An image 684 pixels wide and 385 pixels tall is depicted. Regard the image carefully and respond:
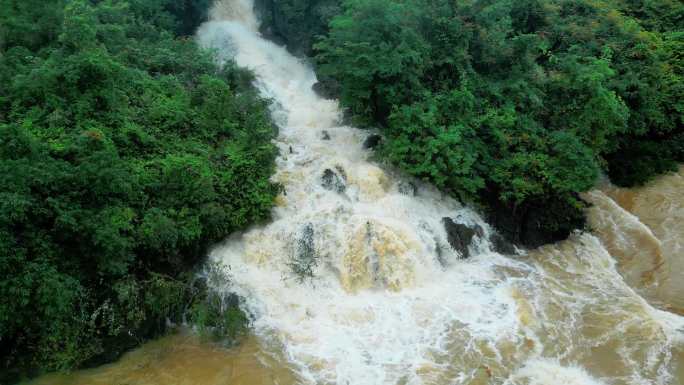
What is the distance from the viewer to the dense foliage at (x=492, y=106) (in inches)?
448

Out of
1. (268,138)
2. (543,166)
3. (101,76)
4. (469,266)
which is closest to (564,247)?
(543,166)

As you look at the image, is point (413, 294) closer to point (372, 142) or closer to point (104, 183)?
point (372, 142)

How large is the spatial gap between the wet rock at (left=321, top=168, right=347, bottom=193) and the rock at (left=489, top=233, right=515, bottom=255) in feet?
11.6

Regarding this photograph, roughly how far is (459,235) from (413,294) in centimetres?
214

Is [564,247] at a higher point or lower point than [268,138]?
lower

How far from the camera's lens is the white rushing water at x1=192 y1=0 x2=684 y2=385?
7.82m

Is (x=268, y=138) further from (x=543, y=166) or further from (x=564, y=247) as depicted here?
(x=564, y=247)

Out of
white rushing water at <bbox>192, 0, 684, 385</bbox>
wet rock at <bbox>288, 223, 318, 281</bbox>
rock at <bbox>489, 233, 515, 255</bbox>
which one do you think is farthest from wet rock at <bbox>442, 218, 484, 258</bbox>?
wet rock at <bbox>288, 223, 318, 281</bbox>

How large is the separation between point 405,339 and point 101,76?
23.8 ft

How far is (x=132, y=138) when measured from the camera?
957 centimetres

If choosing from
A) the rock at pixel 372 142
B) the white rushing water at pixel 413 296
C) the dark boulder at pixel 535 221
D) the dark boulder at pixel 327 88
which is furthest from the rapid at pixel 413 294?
the dark boulder at pixel 327 88

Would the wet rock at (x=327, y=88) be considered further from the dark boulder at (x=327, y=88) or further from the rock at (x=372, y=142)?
the rock at (x=372, y=142)

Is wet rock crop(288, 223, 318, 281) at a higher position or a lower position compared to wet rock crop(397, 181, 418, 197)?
lower

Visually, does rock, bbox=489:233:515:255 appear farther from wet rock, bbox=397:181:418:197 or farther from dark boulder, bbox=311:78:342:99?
dark boulder, bbox=311:78:342:99
